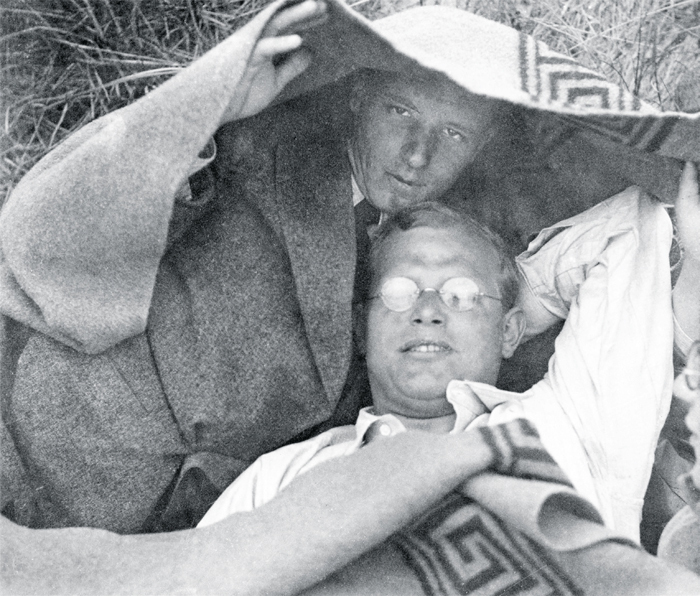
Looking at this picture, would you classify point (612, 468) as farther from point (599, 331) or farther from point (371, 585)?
point (371, 585)

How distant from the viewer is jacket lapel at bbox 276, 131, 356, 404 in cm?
151

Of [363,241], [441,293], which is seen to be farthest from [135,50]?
[441,293]

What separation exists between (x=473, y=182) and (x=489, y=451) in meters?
0.58

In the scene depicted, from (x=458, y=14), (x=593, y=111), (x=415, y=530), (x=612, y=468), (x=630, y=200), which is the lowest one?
(x=612, y=468)

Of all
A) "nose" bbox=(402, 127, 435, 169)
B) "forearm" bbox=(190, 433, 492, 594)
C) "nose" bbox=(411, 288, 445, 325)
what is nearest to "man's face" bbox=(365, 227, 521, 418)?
"nose" bbox=(411, 288, 445, 325)

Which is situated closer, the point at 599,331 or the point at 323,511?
the point at 323,511

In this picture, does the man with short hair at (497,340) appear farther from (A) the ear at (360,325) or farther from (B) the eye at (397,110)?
(B) the eye at (397,110)

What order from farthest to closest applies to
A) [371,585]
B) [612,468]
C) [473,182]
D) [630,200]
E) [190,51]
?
[190,51] < [473,182] < [630,200] < [612,468] < [371,585]

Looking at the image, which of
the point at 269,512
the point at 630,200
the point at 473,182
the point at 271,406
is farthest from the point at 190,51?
the point at 269,512

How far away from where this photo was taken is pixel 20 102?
195 centimetres

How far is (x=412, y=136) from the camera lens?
1.51 m

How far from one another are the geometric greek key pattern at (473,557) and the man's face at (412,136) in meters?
0.53

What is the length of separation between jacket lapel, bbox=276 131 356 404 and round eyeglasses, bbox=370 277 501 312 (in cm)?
7

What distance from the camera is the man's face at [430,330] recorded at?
1486mm
